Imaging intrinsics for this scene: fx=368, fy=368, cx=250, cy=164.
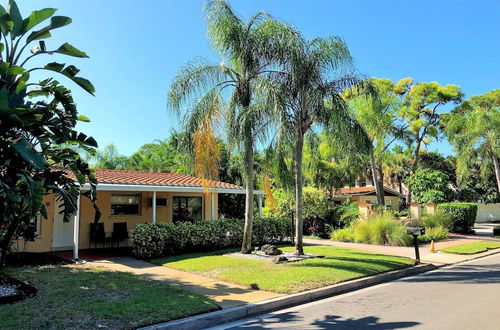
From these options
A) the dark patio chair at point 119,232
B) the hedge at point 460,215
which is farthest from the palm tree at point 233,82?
the hedge at point 460,215

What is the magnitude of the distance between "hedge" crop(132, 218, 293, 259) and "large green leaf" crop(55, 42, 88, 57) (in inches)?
233

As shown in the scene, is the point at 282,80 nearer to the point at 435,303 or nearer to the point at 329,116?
the point at 329,116

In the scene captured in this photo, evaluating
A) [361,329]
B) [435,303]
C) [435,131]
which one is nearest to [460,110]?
[435,131]

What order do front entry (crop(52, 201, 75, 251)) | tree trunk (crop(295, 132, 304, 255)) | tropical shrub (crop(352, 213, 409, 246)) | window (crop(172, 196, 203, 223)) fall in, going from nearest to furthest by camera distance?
tree trunk (crop(295, 132, 304, 255)), front entry (crop(52, 201, 75, 251)), tropical shrub (crop(352, 213, 409, 246)), window (crop(172, 196, 203, 223))

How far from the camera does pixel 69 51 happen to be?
327 inches

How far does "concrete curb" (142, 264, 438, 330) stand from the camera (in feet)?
18.7

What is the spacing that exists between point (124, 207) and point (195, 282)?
7969mm

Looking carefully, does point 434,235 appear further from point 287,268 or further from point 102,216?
point 102,216

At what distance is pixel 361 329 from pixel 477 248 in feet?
41.8

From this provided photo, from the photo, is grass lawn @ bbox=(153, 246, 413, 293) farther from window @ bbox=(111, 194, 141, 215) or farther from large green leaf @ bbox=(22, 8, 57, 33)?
large green leaf @ bbox=(22, 8, 57, 33)

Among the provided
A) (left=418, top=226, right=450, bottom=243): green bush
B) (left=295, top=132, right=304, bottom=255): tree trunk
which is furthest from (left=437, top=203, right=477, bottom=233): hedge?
(left=295, top=132, right=304, bottom=255): tree trunk

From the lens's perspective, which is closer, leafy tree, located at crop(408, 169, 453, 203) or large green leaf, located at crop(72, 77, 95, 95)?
large green leaf, located at crop(72, 77, 95, 95)

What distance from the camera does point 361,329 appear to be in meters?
5.38

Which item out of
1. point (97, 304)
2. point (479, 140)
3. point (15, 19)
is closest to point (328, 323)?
point (97, 304)
